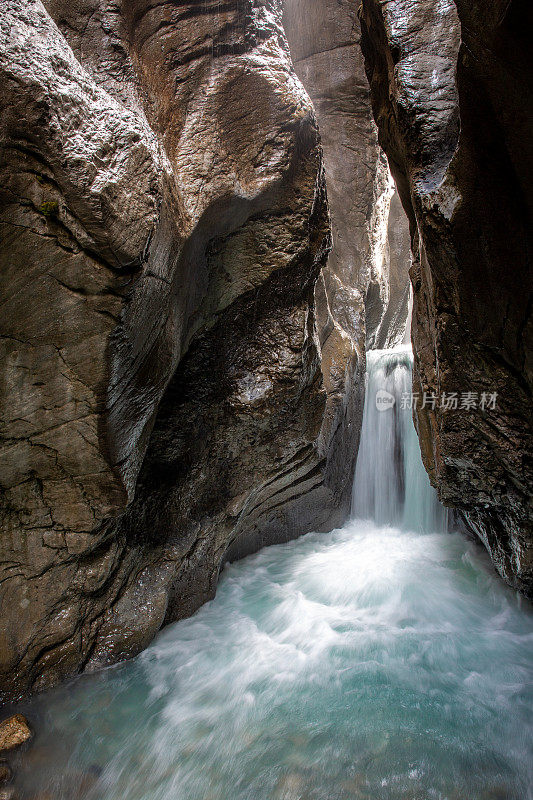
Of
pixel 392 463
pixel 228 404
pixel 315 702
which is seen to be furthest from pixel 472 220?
pixel 392 463

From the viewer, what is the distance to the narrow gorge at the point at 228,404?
2.54 m

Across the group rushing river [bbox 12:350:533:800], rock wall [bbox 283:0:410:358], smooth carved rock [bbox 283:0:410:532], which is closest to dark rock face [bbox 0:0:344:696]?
rushing river [bbox 12:350:533:800]

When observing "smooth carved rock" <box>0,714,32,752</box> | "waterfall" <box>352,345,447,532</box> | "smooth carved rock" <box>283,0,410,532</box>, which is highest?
"smooth carved rock" <box>283,0,410,532</box>

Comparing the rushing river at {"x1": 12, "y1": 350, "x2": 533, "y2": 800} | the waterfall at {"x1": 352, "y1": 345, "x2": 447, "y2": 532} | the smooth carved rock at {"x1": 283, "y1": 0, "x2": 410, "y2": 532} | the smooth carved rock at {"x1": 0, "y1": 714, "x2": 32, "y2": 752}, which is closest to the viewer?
the rushing river at {"x1": 12, "y1": 350, "x2": 533, "y2": 800}

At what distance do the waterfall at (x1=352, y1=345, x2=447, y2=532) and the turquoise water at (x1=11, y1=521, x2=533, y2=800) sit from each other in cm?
260

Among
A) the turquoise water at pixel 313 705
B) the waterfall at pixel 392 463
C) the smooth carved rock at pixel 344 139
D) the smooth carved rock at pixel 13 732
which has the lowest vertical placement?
the turquoise water at pixel 313 705

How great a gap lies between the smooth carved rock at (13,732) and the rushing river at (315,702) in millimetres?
98

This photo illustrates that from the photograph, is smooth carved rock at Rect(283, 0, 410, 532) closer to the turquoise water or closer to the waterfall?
the waterfall

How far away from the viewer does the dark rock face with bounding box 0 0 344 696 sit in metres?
2.54

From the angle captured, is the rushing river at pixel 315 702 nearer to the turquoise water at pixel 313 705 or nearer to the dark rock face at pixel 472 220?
the turquoise water at pixel 313 705

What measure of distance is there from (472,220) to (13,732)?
4.66 metres

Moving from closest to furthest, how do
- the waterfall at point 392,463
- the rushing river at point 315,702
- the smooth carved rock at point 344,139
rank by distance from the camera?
1. the rushing river at point 315,702
2. the waterfall at point 392,463
3. the smooth carved rock at point 344,139

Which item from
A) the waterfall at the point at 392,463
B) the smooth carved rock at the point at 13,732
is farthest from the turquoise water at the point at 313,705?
the waterfall at the point at 392,463

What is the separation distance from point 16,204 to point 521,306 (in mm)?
3507
